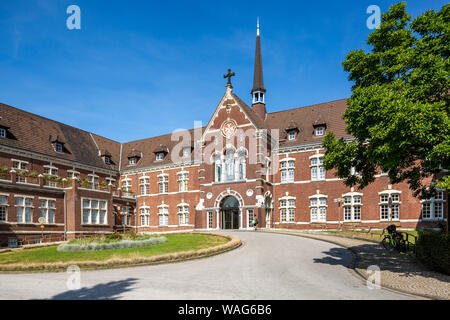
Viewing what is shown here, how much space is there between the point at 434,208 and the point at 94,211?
111ft

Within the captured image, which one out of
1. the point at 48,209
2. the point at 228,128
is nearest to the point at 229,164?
the point at 228,128

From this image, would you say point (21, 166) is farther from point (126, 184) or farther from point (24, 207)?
point (126, 184)

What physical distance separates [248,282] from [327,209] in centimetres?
2564

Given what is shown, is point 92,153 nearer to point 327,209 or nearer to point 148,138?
point 148,138

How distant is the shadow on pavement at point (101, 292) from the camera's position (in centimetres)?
1057

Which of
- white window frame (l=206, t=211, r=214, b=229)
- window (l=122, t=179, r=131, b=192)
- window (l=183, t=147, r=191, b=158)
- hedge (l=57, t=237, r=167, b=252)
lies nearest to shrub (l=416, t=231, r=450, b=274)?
hedge (l=57, t=237, r=167, b=252)

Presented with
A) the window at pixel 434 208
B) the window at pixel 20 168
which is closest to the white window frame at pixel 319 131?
the window at pixel 434 208

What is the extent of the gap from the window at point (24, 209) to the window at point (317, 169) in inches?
1108

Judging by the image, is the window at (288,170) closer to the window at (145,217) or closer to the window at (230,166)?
the window at (230,166)

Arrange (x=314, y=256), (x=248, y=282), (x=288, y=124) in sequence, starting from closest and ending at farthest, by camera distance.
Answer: (x=248, y=282), (x=314, y=256), (x=288, y=124)

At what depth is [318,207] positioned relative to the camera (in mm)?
36594

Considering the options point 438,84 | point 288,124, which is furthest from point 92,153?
point 438,84

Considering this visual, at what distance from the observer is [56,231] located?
116 ft

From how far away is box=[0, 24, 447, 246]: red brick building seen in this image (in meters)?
33.3
